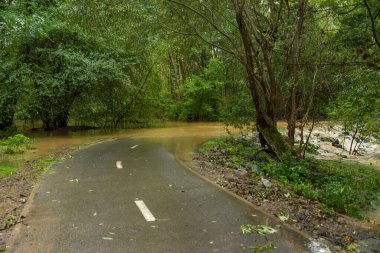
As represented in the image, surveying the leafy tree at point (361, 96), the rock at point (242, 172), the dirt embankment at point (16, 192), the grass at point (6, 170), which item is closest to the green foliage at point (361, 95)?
the leafy tree at point (361, 96)

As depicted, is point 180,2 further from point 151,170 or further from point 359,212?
point 359,212

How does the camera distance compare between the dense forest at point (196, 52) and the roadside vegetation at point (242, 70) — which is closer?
the roadside vegetation at point (242, 70)

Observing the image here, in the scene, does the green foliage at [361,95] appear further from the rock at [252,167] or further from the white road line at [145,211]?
the white road line at [145,211]

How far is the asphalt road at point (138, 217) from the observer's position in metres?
6.09

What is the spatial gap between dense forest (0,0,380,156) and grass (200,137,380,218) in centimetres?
120

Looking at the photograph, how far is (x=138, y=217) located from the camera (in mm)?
Answer: 7527

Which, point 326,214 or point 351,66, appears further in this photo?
point 351,66

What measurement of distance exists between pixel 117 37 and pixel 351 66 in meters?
17.7

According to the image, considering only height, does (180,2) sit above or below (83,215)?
above

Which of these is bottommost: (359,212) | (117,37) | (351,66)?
(359,212)

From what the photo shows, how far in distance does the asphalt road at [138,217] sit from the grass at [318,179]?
2.56m

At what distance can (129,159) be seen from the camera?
15383 mm

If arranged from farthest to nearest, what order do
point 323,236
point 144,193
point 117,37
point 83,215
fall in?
point 117,37
point 144,193
point 83,215
point 323,236

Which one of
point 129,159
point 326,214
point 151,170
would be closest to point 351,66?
point 326,214
